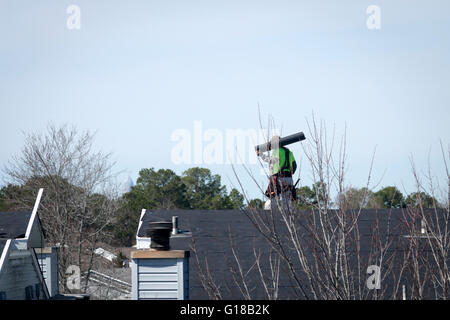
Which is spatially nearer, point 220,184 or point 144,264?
point 144,264

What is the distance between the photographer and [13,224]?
18.9m

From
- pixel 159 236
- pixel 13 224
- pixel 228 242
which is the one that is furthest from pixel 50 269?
pixel 159 236

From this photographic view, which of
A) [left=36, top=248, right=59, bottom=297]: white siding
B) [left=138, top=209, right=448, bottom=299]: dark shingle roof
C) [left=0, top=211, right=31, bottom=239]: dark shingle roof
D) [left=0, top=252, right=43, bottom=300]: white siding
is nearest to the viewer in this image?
[left=138, top=209, right=448, bottom=299]: dark shingle roof

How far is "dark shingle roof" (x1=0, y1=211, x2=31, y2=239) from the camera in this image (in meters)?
18.0

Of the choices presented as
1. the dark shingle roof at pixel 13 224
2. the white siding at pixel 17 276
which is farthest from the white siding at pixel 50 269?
the white siding at pixel 17 276

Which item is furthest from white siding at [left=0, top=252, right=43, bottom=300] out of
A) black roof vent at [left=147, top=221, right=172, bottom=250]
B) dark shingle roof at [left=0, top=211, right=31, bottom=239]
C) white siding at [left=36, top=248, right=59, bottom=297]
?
black roof vent at [left=147, top=221, right=172, bottom=250]

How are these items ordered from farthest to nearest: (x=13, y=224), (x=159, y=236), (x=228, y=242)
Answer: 1. (x=13, y=224)
2. (x=228, y=242)
3. (x=159, y=236)

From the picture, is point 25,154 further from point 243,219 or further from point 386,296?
point 386,296

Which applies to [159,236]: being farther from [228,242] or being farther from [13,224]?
[13,224]

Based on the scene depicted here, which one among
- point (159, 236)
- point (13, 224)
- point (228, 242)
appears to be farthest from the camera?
point (13, 224)

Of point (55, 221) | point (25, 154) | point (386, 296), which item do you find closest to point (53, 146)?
point (25, 154)

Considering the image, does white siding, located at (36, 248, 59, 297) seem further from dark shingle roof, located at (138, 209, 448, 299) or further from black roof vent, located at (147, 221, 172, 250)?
black roof vent, located at (147, 221, 172, 250)
